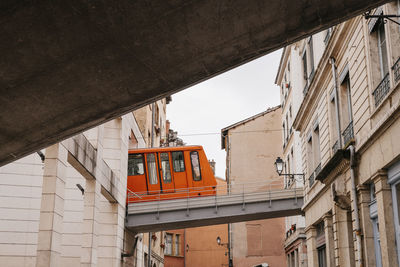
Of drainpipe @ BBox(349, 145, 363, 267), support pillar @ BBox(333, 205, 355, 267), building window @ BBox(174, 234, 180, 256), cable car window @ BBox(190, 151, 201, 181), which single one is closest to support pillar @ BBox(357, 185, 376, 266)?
drainpipe @ BBox(349, 145, 363, 267)

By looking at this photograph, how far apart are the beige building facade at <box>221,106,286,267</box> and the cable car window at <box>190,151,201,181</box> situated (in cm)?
1307

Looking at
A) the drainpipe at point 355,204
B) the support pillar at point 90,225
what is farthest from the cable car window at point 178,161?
the drainpipe at point 355,204

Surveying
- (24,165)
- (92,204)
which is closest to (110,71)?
(24,165)

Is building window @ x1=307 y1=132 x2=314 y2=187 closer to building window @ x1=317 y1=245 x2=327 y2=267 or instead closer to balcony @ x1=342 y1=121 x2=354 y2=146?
building window @ x1=317 y1=245 x2=327 y2=267

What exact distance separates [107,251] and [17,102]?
16.6m

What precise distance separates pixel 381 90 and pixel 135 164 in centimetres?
1728

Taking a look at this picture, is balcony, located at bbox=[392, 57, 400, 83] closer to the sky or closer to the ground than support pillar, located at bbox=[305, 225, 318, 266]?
closer to the sky

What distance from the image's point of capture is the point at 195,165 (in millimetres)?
26594

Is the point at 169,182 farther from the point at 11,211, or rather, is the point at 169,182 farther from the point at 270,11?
the point at 270,11

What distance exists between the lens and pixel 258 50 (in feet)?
19.0

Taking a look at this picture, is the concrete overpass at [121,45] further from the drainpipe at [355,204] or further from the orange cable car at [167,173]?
the orange cable car at [167,173]

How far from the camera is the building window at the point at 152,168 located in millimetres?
26391

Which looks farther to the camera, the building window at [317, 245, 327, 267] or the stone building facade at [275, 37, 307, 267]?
the stone building facade at [275, 37, 307, 267]

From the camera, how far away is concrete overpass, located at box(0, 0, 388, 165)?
16.3ft
